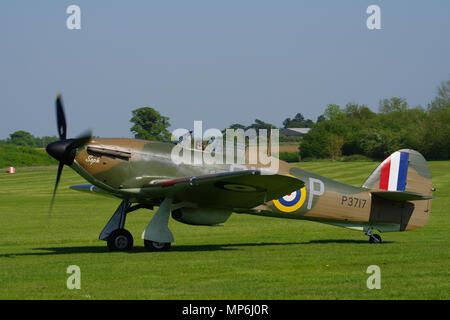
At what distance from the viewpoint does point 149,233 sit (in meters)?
13.7

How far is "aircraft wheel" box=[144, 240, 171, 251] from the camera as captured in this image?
13906 mm

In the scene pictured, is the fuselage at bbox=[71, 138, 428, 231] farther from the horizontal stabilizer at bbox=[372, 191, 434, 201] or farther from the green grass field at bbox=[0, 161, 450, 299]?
the green grass field at bbox=[0, 161, 450, 299]

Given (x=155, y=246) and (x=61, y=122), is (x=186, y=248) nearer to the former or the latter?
(x=155, y=246)

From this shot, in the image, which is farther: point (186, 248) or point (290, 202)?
point (186, 248)

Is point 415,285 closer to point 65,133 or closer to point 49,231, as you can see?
point 65,133

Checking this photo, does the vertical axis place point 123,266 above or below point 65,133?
below

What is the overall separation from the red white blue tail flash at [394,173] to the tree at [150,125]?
8.39 m

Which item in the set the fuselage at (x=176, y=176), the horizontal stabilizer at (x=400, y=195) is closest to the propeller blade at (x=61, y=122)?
the fuselage at (x=176, y=176)

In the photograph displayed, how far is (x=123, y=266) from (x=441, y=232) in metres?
11.3

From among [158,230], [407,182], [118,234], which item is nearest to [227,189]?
[158,230]

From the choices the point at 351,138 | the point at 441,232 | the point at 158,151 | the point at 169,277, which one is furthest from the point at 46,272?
the point at 351,138

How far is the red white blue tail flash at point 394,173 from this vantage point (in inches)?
648

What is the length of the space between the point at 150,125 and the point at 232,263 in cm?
1595
